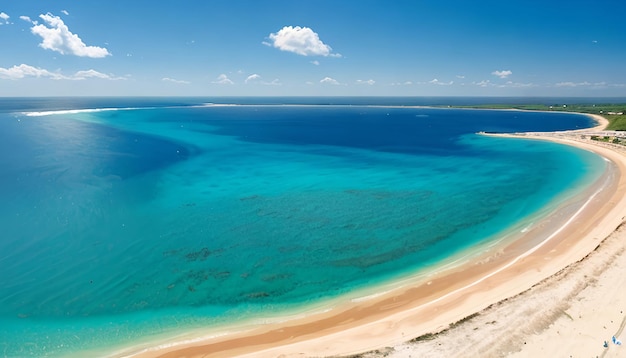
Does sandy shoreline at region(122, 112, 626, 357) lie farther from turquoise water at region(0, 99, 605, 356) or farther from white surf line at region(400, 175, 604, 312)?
turquoise water at region(0, 99, 605, 356)

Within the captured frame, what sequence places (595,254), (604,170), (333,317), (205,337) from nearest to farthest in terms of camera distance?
(205,337), (333,317), (595,254), (604,170)

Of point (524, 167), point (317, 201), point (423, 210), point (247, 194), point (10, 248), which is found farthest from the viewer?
point (524, 167)

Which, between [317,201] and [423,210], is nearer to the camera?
[423,210]

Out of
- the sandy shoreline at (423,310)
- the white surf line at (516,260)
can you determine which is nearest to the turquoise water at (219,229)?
the sandy shoreline at (423,310)

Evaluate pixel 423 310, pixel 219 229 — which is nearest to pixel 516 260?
pixel 423 310

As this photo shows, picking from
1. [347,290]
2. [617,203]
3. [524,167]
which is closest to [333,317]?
[347,290]

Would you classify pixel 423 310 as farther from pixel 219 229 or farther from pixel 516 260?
pixel 219 229

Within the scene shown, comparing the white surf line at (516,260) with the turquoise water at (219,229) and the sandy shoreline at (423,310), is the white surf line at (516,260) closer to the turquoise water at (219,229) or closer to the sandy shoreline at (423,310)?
the sandy shoreline at (423,310)

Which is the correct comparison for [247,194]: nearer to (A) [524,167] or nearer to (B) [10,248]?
(B) [10,248]
